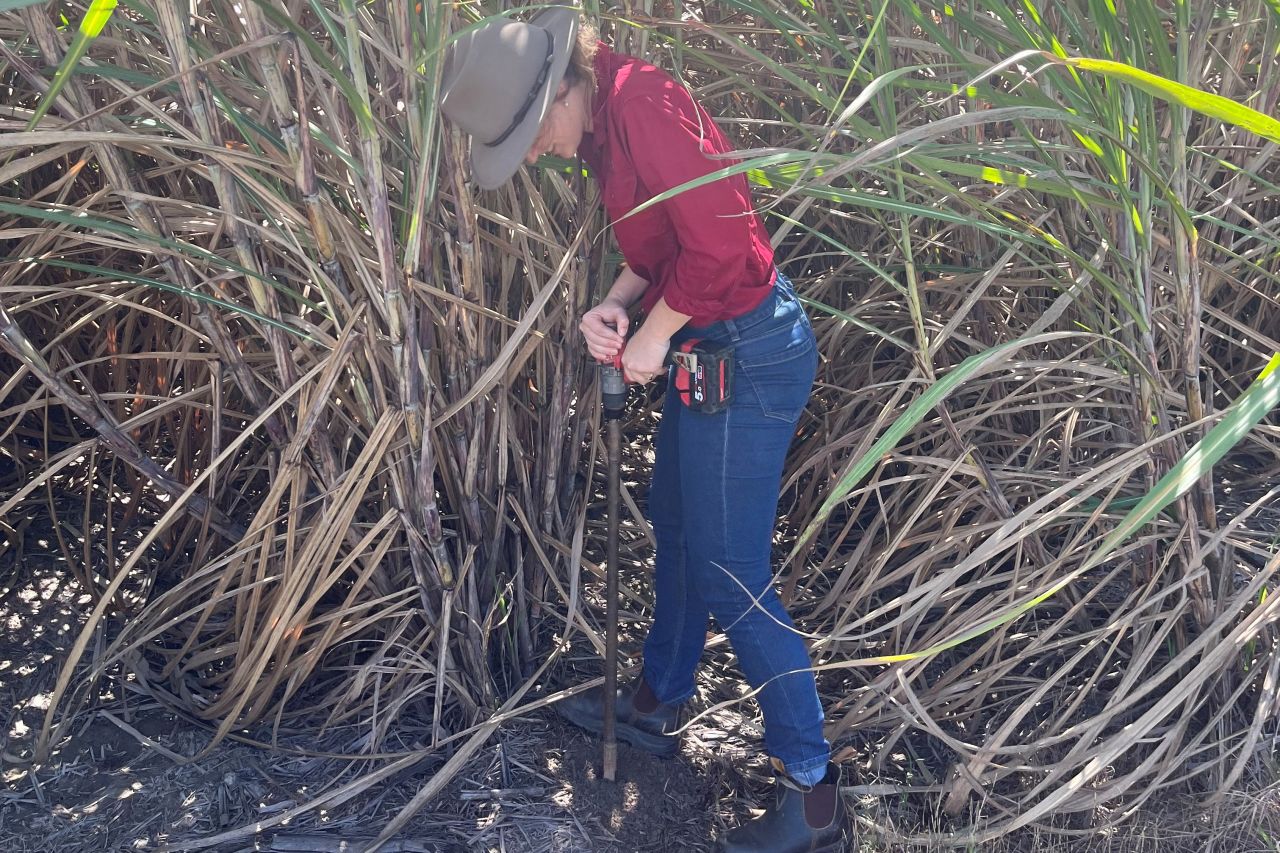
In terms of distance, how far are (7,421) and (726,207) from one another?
2.01 metres

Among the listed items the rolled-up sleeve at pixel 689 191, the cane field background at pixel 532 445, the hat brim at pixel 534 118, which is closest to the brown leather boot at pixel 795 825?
the cane field background at pixel 532 445

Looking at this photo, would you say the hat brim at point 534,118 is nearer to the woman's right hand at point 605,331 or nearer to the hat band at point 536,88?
the hat band at point 536,88

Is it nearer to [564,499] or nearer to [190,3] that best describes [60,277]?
[190,3]

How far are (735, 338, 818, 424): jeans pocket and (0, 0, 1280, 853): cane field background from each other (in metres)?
0.13

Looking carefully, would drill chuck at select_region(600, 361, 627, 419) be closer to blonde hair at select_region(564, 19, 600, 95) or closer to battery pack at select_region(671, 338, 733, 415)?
battery pack at select_region(671, 338, 733, 415)

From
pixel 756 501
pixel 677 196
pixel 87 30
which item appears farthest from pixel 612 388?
pixel 87 30

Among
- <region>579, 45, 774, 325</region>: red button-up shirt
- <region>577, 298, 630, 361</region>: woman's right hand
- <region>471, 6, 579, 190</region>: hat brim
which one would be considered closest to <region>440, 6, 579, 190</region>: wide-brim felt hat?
<region>471, 6, 579, 190</region>: hat brim

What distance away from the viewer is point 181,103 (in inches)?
68.8

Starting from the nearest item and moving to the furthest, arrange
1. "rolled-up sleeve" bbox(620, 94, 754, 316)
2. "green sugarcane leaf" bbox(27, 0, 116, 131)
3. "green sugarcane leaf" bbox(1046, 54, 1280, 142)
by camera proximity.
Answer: "green sugarcane leaf" bbox(1046, 54, 1280, 142), "green sugarcane leaf" bbox(27, 0, 116, 131), "rolled-up sleeve" bbox(620, 94, 754, 316)

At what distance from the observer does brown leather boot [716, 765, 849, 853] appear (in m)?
2.01

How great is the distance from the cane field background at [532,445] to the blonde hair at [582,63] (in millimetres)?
235

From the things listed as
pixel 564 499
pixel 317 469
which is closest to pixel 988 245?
pixel 564 499

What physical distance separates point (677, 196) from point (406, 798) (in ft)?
4.23

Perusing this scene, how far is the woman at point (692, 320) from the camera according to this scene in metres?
1.66
